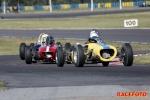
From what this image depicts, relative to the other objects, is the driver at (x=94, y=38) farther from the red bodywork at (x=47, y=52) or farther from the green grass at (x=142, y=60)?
the red bodywork at (x=47, y=52)

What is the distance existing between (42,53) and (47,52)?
0.25 m

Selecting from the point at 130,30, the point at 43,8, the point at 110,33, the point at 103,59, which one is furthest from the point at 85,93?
the point at 43,8

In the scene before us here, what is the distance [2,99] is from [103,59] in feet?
23.4

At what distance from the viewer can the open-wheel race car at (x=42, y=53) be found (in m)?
20.4

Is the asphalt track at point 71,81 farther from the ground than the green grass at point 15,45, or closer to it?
farther from the ground

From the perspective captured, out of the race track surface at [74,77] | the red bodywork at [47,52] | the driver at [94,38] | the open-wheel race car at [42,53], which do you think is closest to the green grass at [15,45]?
the open-wheel race car at [42,53]

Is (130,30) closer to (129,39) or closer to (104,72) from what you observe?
(129,39)

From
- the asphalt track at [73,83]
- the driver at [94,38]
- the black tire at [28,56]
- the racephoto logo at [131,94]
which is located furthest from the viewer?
the black tire at [28,56]

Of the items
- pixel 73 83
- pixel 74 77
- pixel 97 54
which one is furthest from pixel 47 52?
pixel 73 83

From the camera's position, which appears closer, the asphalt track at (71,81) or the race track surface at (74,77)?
the asphalt track at (71,81)

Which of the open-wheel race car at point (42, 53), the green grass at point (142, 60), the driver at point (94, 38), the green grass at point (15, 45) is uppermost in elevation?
the driver at point (94, 38)

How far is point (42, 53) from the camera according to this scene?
20.6 metres

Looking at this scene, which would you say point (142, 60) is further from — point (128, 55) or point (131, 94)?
point (131, 94)

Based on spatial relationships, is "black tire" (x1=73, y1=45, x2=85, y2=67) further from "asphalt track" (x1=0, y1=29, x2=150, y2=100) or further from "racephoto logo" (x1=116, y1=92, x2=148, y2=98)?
"racephoto logo" (x1=116, y1=92, x2=148, y2=98)
